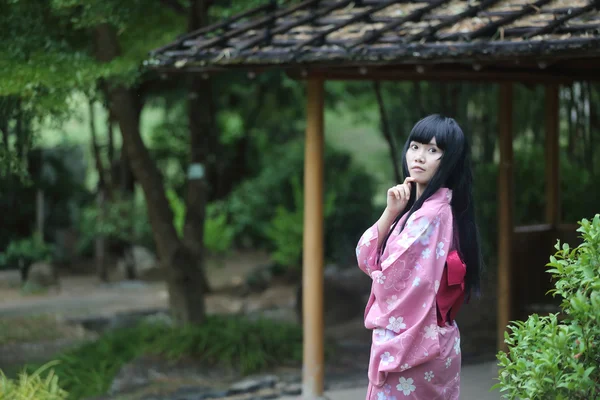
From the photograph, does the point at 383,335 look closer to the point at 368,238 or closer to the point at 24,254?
the point at 368,238

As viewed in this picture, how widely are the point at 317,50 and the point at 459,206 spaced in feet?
8.12

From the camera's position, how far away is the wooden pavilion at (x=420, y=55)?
4.92 meters

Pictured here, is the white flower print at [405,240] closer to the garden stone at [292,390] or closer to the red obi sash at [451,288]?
the red obi sash at [451,288]

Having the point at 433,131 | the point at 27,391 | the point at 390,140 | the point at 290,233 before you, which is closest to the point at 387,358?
the point at 433,131

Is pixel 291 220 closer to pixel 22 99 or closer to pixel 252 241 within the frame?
pixel 252 241

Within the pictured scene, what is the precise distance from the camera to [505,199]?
697cm

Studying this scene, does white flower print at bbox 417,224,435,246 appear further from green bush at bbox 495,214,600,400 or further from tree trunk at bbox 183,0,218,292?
tree trunk at bbox 183,0,218,292

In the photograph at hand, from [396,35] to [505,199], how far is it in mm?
2303

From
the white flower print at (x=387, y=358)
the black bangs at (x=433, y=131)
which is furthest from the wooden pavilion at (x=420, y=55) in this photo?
the white flower print at (x=387, y=358)

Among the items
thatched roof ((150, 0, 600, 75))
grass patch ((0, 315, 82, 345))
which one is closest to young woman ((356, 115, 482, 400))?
thatched roof ((150, 0, 600, 75))

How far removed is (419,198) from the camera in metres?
3.20

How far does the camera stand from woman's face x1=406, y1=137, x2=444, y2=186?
3.22m

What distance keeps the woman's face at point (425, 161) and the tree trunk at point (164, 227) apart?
531 cm

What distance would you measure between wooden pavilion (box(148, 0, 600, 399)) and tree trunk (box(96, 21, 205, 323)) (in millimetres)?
1347
